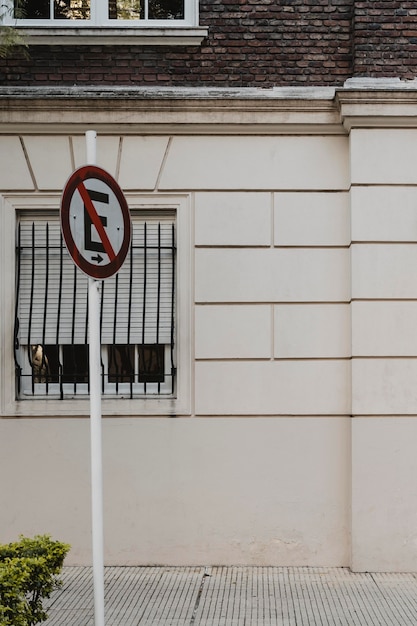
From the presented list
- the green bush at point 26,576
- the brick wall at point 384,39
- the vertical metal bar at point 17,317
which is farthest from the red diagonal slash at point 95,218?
the brick wall at point 384,39

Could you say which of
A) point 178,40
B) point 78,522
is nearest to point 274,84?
point 178,40

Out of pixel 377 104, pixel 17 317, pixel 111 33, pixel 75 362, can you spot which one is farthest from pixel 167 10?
pixel 75 362

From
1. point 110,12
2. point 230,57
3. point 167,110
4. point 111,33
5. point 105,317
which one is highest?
point 110,12

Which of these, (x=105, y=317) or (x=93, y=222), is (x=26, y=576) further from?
(x=105, y=317)

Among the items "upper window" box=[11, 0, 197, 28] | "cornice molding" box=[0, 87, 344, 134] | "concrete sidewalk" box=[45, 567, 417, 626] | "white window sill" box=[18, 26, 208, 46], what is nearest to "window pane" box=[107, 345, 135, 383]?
"concrete sidewalk" box=[45, 567, 417, 626]

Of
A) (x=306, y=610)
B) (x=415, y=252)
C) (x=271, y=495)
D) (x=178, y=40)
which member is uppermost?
(x=178, y=40)

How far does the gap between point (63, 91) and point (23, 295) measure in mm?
2046

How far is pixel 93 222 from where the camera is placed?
5148mm

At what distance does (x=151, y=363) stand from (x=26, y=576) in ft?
10.9

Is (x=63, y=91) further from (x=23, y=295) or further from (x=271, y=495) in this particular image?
(x=271, y=495)

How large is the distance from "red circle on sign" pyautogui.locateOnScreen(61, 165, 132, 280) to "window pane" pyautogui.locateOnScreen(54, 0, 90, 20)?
11.9 feet

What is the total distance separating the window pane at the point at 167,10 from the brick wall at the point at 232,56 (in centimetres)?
31

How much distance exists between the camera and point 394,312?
24.8 feet

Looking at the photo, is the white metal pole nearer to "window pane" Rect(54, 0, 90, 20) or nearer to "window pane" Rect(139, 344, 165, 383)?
"window pane" Rect(139, 344, 165, 383)
